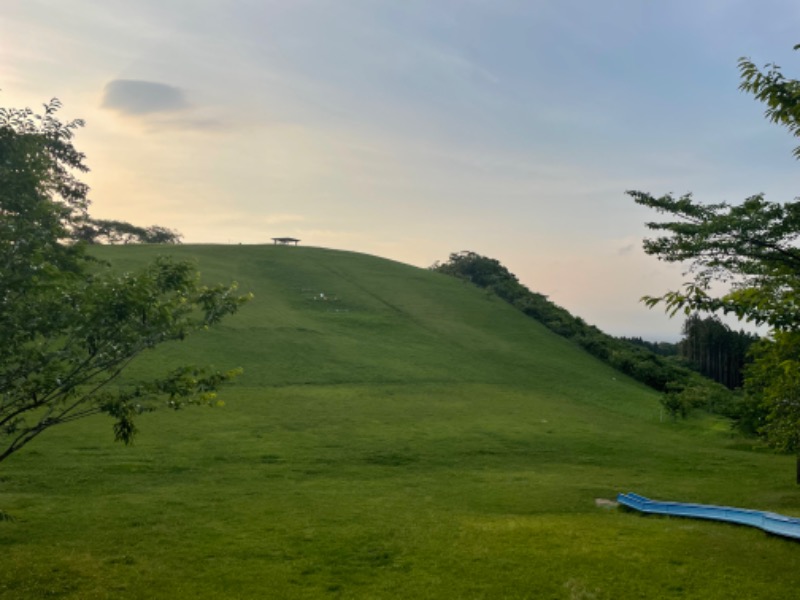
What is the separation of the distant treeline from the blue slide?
21.0 meters

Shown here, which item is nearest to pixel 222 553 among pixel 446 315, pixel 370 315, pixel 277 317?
pixel 277 317

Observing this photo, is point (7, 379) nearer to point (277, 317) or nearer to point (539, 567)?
point (539, 567)

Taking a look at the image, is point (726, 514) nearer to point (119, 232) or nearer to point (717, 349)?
point (717, 349)

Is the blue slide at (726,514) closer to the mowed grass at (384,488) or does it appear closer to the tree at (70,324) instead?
the mowed grass at (384,488)

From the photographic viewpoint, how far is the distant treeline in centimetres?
4262

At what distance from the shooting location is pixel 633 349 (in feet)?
218

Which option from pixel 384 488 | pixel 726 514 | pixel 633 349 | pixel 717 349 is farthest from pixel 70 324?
pixel 717 349

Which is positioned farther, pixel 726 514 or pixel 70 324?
pixel 726 514

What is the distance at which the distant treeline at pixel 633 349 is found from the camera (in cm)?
4262

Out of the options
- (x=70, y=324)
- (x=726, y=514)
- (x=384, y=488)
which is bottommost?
(x=384, y=488)

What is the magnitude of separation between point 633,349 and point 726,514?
167 ft

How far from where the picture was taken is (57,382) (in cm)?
1205

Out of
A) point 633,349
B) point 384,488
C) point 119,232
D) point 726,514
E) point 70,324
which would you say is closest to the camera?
point 70,324

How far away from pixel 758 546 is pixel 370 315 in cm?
5083
